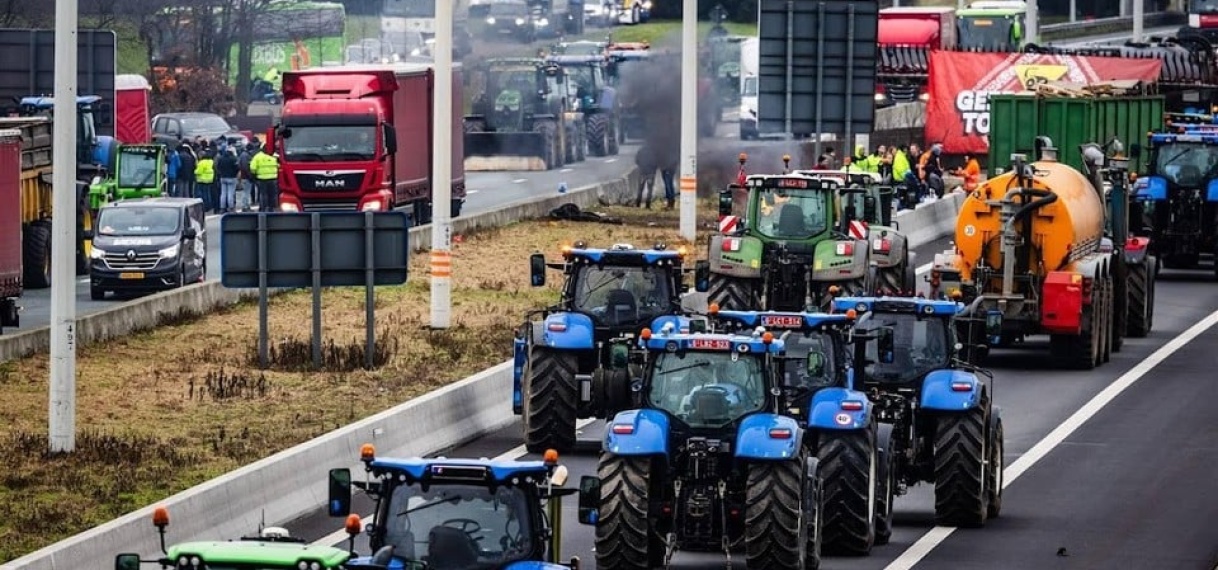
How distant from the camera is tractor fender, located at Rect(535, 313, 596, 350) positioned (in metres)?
28.5

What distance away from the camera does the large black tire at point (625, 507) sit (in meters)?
20.8

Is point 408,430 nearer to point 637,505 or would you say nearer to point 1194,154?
point 637,505

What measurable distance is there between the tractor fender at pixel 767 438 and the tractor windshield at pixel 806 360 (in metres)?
2.13

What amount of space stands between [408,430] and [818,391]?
724cm

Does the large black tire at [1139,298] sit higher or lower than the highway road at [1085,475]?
higher

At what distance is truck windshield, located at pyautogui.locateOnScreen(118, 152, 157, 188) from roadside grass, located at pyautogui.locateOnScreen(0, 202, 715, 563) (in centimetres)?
747

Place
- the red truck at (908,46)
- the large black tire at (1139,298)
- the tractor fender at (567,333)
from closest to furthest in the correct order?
the tractor fender at (567,333) → the large black tire at (1139,298) → the red truck at (908,46)

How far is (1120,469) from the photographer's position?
29281 millimetres

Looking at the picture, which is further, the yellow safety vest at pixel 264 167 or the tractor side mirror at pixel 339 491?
the yellow safety vest at pixel 264 167

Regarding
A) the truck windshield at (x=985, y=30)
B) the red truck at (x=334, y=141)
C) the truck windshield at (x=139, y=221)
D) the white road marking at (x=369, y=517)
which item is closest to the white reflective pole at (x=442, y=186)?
the white road marking at (x=369, y=517)

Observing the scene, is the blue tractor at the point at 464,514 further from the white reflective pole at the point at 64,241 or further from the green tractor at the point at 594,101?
the green tractor at the point at 594,101

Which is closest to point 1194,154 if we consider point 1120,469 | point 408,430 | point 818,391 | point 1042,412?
point 1042,412

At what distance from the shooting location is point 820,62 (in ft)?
161

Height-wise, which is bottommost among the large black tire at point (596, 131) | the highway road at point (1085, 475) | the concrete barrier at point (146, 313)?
the highway road at point (1085, 475)
